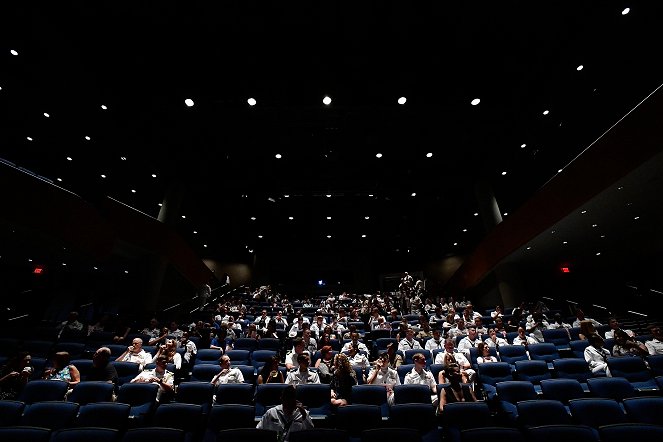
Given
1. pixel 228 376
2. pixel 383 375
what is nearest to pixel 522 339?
pixel 383 375

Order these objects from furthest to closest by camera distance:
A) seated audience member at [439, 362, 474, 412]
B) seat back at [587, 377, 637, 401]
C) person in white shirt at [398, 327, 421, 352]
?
person in white shirt at [398, 327, 421, 352]
seated audience member at [439, 362, 474, 412]
seat back at [587, 377, 637, 401]

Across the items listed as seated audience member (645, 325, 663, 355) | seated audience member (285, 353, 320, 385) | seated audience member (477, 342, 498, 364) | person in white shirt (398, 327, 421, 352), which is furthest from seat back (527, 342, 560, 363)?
seated audience member (285, 353, 320, 385)

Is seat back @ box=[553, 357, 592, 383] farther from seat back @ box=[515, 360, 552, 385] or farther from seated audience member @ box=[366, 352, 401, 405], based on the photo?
seated audience member @ box=[366, 352, 401, 405]

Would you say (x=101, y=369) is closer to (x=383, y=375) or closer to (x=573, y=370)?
(x=383, y=375)

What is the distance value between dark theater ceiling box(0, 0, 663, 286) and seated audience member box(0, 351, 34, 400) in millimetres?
5521

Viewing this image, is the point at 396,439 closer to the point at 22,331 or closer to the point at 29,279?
the point at 22,331

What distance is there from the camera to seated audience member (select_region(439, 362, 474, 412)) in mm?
4176

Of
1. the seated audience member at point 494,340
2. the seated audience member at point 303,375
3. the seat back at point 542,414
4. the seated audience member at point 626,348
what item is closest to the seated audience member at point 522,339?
the seated audience member at point 494,340

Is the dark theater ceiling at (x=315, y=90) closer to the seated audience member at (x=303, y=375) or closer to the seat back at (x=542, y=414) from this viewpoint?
the seated audience member at (x=303, y=375)

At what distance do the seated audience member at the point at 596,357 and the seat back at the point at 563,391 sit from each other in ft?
3.79

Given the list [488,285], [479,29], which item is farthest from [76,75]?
[488,285]

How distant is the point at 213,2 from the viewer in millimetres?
6477

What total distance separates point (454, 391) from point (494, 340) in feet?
11.0

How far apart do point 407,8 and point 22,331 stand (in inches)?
438
